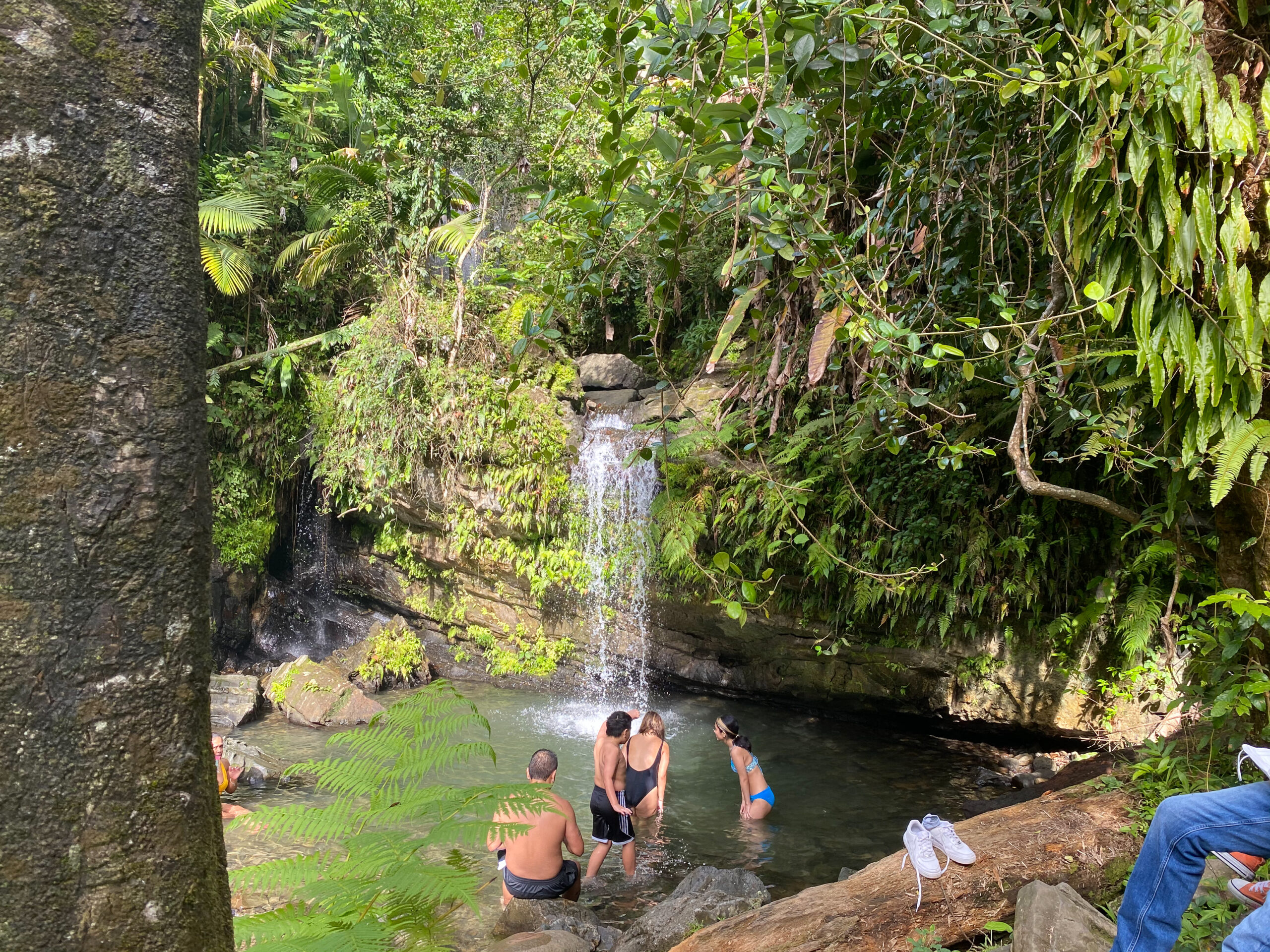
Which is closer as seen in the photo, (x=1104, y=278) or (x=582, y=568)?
(x=1104, y=278)

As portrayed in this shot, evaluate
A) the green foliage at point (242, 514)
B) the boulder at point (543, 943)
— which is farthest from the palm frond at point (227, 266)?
the boulder at point (543, 943)

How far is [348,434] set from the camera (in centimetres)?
1112

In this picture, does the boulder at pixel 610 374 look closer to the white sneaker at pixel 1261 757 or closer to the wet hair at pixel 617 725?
the wet hair at pixel 617 725

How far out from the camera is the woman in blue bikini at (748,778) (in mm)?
6766

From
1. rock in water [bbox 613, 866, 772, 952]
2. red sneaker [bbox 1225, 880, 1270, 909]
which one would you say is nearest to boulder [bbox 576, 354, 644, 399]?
rock in water [bbox 613, 866, 772, 952]

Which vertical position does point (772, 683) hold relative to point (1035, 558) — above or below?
below

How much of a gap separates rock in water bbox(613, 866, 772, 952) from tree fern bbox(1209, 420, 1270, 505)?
10.7 ft

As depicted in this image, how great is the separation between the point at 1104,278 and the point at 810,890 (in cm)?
321

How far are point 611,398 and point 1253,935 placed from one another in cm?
913

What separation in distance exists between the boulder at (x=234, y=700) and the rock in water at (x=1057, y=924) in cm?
888

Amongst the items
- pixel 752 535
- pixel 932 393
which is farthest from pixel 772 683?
pixel 932 393

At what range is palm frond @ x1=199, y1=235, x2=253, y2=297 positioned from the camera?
11758 millimetres

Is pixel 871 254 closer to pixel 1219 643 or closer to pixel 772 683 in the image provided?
pixel 1219 643

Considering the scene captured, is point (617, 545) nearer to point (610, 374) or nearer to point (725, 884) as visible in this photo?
point (610, 374)
